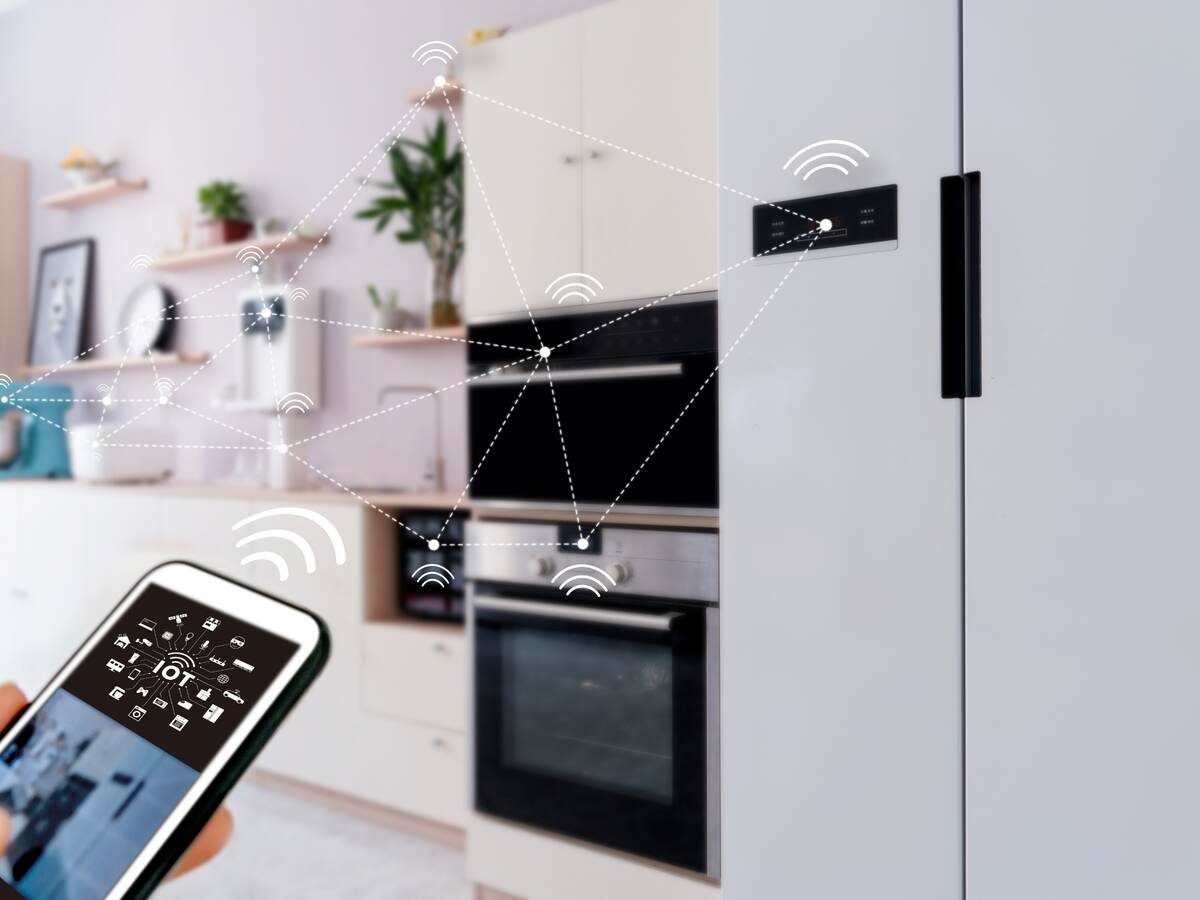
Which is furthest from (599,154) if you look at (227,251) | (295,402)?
(227,251)

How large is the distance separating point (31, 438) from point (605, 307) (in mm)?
2995

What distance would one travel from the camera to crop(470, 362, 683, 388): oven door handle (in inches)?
66.7

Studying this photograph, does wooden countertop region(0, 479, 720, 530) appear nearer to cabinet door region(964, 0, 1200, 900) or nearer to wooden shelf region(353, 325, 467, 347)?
wooden shelf region(353, 325, 467, 347)

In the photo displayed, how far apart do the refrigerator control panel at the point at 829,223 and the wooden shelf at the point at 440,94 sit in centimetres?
148

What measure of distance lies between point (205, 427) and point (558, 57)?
2.24 m

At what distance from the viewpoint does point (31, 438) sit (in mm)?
3773

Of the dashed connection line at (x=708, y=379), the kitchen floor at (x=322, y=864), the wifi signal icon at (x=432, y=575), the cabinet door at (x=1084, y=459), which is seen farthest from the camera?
the wifi signal icon at (x=432, y=575)

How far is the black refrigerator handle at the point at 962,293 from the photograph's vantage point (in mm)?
1275

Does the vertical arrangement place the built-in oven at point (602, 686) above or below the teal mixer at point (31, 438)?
below

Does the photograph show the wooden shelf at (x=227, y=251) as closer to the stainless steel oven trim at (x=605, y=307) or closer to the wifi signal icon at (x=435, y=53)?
the wifi signal icon at (x=435, y=53)

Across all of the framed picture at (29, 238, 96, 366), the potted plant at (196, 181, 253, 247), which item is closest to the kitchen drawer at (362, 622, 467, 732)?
the potted plant at (196, 181, 253, 247)

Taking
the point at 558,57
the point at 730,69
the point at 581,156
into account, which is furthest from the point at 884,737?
the point at 558,57

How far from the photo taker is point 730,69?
1478 mm

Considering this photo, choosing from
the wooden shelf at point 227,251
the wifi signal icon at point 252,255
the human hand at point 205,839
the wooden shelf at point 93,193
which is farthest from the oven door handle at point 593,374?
the wooden shelf at point 93,193
